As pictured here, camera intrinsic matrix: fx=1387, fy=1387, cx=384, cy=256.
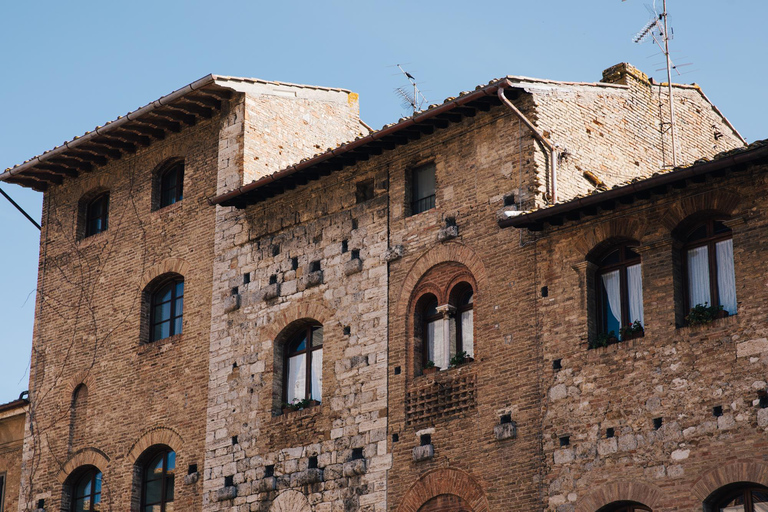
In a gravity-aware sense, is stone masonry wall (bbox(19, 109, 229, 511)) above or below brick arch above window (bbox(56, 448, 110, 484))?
above

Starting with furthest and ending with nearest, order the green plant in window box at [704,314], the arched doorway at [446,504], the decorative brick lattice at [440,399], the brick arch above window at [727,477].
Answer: the decorative brick lattice at [440,399] → the arched doorway at [446,504] → the green plant in window box at [704,314] → the brick arch above window at [727,477]

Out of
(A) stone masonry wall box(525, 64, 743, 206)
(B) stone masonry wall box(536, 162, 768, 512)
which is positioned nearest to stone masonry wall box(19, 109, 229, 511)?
(A) stone masonry wall box(525, 64, 743, 206)

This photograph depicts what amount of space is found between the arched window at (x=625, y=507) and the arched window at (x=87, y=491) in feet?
34.5

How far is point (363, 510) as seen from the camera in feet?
67.1

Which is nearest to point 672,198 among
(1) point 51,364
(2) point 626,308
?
(2) point 626,308

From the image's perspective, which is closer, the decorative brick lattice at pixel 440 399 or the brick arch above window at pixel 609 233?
the brick arch above window at pixel 609 233

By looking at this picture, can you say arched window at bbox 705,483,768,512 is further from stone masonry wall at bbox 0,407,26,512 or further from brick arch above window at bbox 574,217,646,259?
stone masonry wall at bbox 0,407,26,512

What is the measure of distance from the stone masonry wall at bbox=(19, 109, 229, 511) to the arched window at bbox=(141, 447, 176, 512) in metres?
0.24

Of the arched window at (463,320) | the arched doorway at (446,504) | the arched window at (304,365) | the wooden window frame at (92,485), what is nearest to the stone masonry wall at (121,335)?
the wooden window frame at (92,485)

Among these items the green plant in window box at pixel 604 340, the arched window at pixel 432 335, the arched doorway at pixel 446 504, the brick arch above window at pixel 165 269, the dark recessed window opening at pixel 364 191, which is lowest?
the arched doorway at pixel 446 504

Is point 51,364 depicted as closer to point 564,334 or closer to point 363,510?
point 363,510

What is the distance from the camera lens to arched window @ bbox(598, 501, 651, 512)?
1752 cm

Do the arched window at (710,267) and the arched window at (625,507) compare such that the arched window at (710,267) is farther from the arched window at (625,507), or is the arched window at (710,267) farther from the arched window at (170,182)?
the arched window at (170,182)

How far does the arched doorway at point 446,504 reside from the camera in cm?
1927
